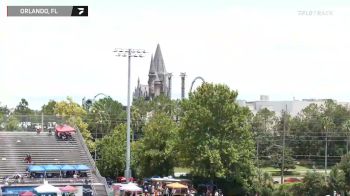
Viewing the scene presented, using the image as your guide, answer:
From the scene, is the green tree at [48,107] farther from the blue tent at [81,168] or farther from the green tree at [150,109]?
the blue tent at [81,168]

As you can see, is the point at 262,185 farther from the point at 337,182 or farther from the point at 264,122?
the point at 264,122

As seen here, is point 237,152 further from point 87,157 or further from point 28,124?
point 28,124

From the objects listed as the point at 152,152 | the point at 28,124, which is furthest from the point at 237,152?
the point at 28,124

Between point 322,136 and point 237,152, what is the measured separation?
1943 inches

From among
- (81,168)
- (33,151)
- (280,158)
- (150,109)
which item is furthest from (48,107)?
(81,168)

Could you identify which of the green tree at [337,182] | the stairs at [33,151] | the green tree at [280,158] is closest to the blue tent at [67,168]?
the stairs at [33,151]

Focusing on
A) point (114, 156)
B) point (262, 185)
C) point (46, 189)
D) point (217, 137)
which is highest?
point (217, 137)

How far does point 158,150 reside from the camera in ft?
192

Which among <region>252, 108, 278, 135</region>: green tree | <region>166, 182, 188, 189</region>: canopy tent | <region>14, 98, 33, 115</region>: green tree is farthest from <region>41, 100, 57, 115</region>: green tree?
<region>166, 182, 188, 189</region>: canopy tent

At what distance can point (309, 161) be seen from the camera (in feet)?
330
